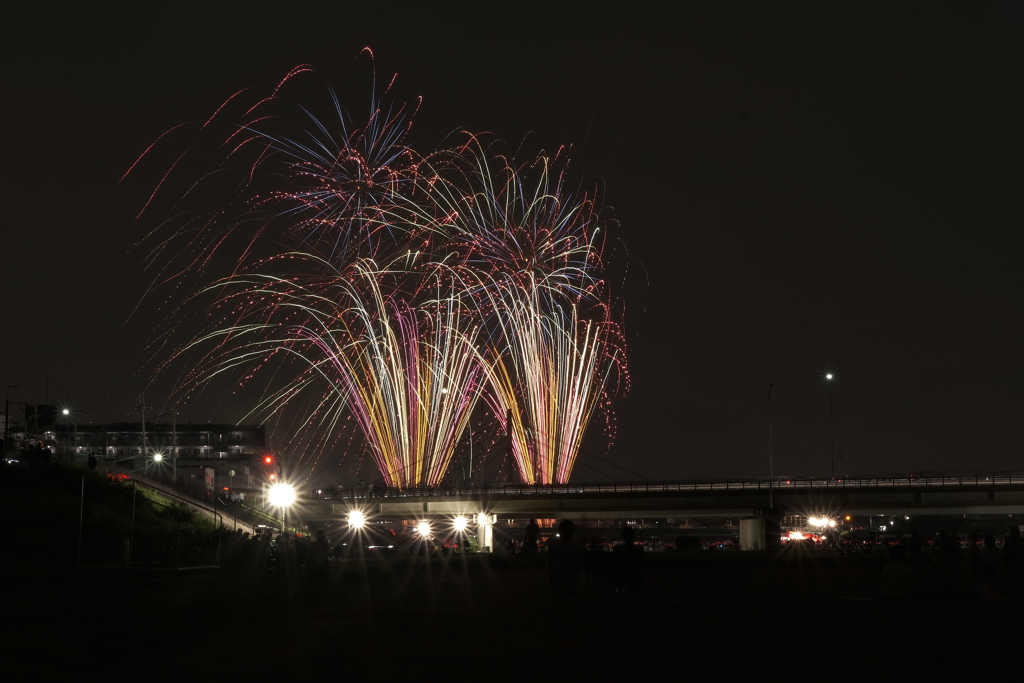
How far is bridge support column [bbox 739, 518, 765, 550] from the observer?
3332 inches

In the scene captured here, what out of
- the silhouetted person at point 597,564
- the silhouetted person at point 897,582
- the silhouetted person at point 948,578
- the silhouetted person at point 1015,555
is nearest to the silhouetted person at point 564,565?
the silhouetted person at point 597,564

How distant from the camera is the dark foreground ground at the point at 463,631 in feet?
37.9

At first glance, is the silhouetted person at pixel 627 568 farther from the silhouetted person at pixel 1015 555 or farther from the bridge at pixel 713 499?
the bridge at pixel 713 499

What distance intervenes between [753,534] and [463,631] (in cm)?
7299

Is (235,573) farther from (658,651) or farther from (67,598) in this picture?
(658,651)

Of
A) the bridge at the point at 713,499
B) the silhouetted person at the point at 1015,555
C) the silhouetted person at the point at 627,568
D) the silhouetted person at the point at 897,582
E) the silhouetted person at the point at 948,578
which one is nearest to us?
the silhouetted person at the point at 897,582

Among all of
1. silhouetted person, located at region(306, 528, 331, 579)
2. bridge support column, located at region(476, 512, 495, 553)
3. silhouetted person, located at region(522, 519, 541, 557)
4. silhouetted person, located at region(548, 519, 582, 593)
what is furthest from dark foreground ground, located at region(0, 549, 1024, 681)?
bridge support column, located at region(476, 512, 495, 553)

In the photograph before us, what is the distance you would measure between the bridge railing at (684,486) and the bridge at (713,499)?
7 cm

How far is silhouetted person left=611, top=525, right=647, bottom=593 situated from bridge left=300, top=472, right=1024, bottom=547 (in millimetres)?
61126

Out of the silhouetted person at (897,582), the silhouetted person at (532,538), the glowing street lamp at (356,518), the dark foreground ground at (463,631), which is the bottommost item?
the dark foreground ground at (463,631)

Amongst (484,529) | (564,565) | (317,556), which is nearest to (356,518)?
(484,529)

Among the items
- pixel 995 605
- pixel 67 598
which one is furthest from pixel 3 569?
pixel 995 605

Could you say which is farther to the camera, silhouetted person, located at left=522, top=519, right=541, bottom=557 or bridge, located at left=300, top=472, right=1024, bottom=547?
bridge, located at left=300, top=472, right=1024, bottom=547

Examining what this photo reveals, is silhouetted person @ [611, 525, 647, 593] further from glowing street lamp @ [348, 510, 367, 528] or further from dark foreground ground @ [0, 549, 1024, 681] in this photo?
glowing street lamp @ [348, 510, 367, 528]
